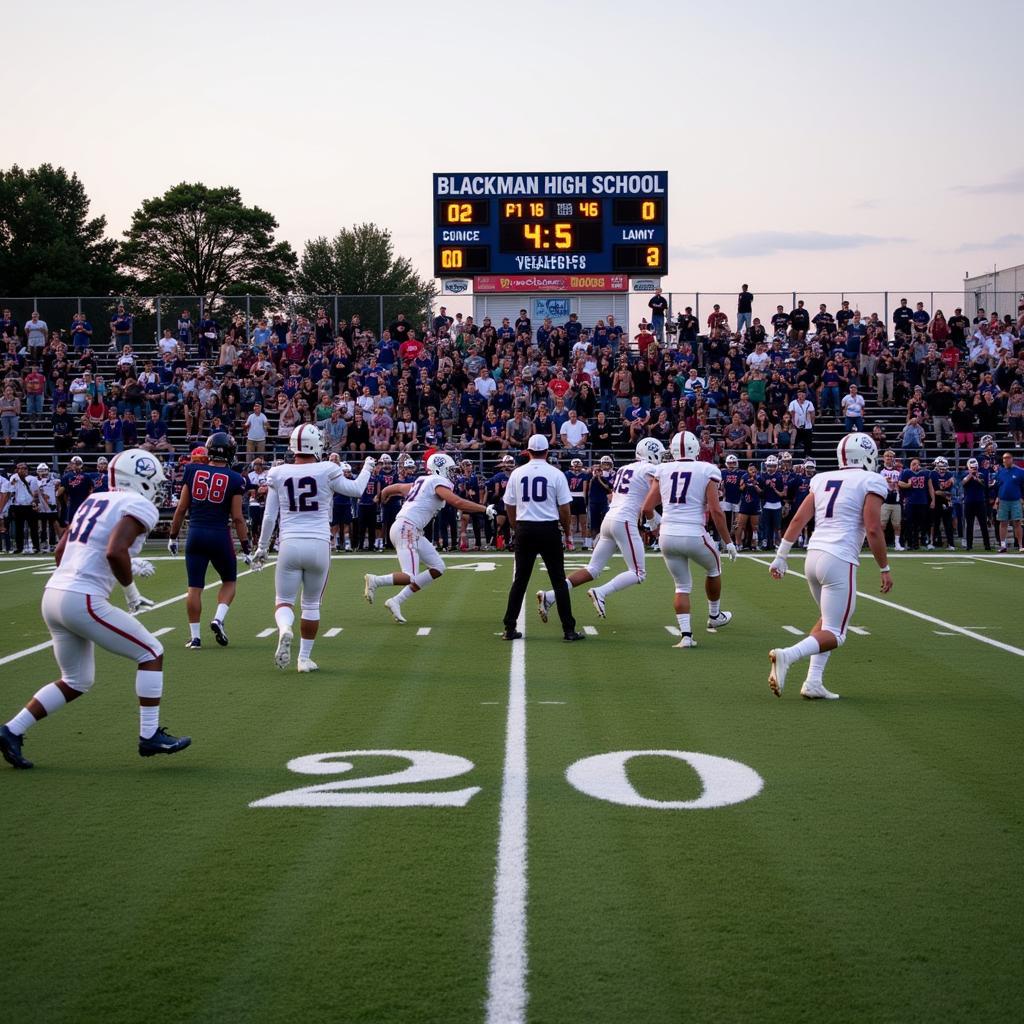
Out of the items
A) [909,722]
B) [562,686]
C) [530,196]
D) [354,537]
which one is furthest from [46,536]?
[909,722]

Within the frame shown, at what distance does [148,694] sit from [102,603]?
608mm

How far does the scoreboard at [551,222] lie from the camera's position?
33062mm

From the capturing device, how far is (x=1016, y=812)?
6301 millimetres

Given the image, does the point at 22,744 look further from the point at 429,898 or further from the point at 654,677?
the point at 654,677

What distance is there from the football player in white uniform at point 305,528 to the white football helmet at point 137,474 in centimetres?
324

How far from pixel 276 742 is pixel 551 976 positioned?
4.05m

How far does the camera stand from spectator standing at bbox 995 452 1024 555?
2505cm

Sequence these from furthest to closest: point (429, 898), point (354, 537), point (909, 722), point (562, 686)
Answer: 1. point (354, 537)
2. point (562, 686)
3. point (909, 722)
4. point (429, 898)

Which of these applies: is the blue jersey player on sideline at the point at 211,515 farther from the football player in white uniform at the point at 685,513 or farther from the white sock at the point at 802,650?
the white sock at the point at 802,650

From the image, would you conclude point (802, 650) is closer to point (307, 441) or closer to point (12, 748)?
point (307, 441)

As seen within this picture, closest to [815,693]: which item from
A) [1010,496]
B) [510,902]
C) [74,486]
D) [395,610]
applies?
[510,902]

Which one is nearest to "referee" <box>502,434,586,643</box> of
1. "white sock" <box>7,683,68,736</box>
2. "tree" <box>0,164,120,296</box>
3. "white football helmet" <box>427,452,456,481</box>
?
"white football helmet" <box>427,452,456,481</box>

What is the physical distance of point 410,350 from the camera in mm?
33000

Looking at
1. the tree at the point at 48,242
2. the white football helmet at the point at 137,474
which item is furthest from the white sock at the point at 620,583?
the tree at the point at 48,242
